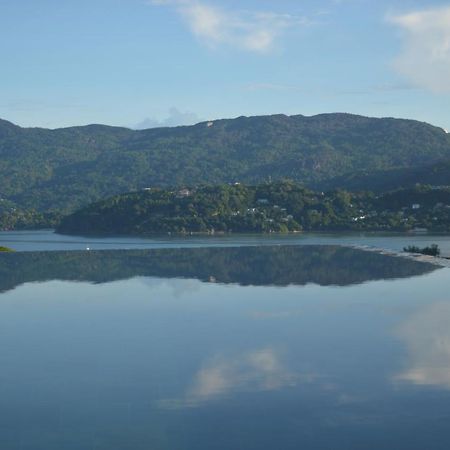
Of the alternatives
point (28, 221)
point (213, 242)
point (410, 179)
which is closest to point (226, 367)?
point (213, 242)

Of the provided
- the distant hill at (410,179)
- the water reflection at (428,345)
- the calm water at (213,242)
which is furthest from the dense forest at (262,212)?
the water reflection at (428,345)

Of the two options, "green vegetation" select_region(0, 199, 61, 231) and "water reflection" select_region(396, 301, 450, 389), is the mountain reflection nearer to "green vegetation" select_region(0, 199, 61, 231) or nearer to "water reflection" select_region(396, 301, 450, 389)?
"water reflection" select_region(396, 301, 450, 389)

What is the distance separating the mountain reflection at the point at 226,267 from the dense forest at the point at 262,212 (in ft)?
236

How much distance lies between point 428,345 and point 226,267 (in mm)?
27964

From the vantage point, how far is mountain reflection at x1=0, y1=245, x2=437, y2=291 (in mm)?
40406

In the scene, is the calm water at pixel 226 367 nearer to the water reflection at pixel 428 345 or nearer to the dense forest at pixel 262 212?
the water reflection at pixel 428 345

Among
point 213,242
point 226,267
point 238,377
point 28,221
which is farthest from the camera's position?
point 28,221

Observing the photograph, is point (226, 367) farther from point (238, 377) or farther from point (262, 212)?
point (262, 212)

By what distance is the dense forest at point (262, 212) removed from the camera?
440ft

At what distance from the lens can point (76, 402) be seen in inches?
599

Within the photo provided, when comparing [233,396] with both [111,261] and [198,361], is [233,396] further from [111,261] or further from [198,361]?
[111,261]

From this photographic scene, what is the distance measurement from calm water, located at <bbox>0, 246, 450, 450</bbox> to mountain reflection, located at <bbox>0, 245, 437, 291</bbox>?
4117 mm

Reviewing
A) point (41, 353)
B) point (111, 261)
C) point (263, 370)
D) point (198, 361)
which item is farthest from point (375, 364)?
point (111, 261)

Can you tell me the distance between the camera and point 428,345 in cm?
2066
